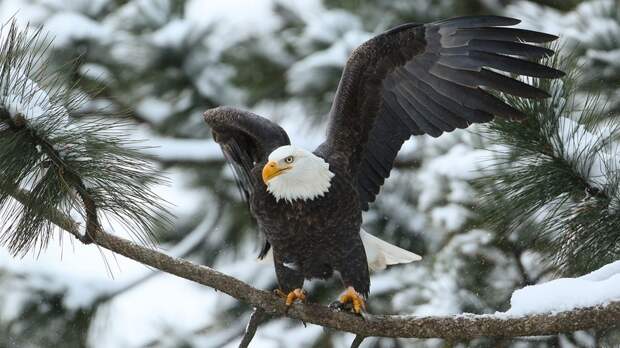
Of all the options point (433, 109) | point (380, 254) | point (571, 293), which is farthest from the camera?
point (380, 254)

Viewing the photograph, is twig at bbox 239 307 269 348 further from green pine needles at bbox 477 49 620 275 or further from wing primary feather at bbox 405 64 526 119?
wing primary feather at bbox 405 64 526 119

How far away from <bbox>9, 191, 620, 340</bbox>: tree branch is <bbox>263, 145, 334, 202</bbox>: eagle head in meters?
0.40

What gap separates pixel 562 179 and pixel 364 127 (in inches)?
33.6

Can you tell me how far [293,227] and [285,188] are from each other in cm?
12

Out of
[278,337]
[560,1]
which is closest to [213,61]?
[278,337]

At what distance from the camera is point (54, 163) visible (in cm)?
242

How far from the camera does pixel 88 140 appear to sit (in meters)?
2.44

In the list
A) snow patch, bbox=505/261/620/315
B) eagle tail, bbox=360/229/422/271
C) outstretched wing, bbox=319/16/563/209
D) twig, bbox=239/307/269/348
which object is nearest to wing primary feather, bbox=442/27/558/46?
outstretched wing, bbox=319/16/563/209

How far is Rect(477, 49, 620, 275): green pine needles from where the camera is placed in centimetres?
267

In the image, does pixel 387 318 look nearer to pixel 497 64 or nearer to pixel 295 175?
pixel 295 175

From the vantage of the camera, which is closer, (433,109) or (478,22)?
(478,22)

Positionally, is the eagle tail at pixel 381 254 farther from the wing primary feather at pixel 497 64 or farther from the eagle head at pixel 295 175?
the wing primary feather at pixel 497 64

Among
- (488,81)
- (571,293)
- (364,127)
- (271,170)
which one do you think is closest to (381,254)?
(364,127)

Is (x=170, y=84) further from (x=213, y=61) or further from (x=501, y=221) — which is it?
(x=501, y=221)
